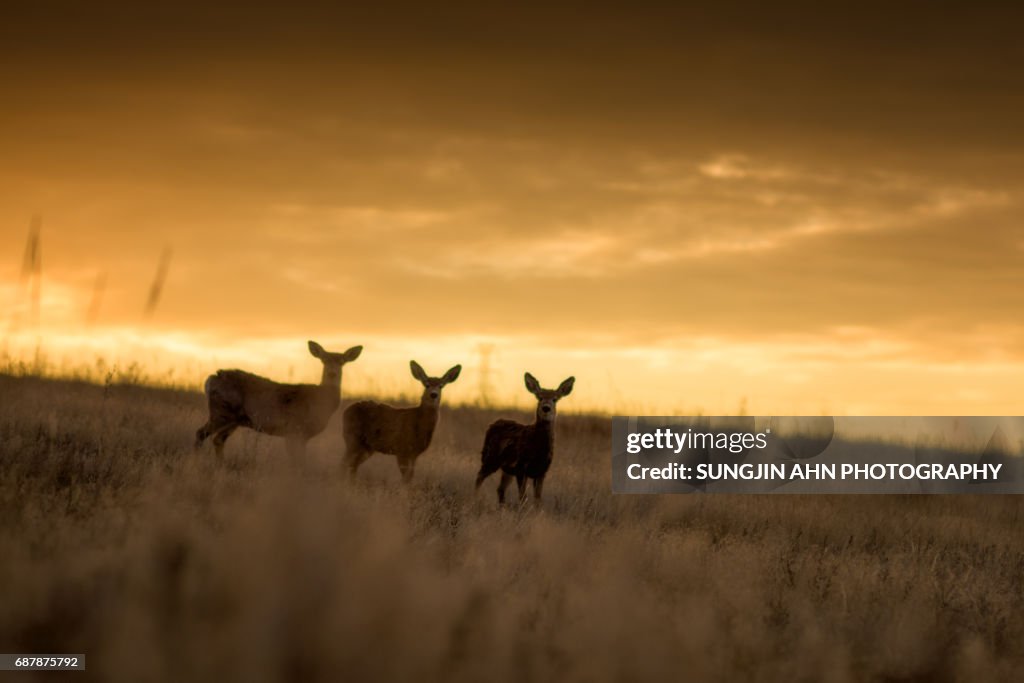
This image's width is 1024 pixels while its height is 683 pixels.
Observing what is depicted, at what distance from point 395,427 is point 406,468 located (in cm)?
78

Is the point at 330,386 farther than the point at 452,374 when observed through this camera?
No

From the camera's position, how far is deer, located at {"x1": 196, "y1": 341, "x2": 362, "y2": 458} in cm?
1477

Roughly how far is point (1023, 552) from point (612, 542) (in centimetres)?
762

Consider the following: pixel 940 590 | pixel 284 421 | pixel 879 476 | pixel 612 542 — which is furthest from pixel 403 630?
pixel 879 476

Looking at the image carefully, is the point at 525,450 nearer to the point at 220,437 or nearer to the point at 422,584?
the point at 220,437

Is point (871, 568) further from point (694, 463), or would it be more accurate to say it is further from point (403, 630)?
point (694, 463)

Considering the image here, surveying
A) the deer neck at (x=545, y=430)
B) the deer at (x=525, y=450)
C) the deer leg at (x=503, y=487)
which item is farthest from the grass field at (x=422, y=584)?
the deer neck at (x=545, y=430)

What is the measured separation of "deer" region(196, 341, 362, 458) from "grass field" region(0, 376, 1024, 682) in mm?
432

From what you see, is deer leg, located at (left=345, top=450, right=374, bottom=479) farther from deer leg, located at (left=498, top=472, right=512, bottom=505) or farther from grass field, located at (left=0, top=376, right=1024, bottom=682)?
deer leg, located at (left=498, top=472, right=512, bottom=505)

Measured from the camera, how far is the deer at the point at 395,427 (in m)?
15.2

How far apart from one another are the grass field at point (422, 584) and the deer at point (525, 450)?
1.84ft

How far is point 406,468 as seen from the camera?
14.9 m

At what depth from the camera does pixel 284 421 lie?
48.9ft

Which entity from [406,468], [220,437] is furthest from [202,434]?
[406,468]
